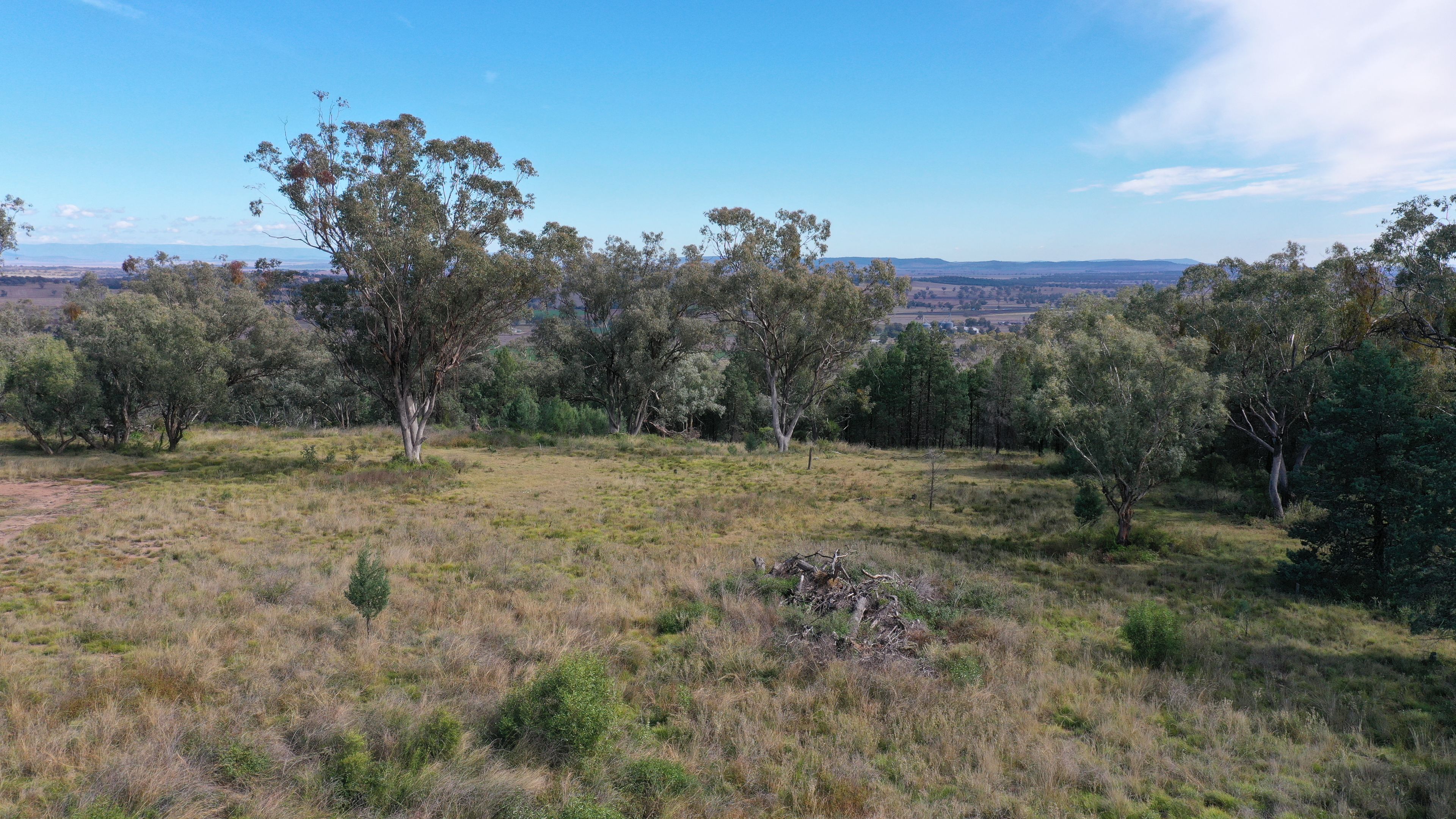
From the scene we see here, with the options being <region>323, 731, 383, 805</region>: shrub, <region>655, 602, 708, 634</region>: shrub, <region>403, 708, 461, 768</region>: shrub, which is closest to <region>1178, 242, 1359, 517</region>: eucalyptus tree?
<region>655, 602, 708, 634</region>: shrub

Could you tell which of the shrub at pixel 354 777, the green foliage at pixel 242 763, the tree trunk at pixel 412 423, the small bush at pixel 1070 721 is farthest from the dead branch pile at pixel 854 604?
the tree trunk at pixel 412 423

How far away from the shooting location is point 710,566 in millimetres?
14102

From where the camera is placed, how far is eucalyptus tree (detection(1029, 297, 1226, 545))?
1672 centimetres

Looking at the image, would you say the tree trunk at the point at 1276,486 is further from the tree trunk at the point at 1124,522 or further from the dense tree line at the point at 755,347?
the tree trunk at the point at 1124,522

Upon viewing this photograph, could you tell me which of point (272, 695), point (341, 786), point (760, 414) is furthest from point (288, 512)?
point (760, 414)

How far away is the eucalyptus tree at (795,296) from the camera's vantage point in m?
33.1

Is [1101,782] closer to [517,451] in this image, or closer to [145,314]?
[517,451]

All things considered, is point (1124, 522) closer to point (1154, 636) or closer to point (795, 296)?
point (1154, 636)

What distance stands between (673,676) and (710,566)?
5147 millimetres

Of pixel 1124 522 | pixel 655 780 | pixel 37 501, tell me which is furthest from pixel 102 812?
pixel 1124 522

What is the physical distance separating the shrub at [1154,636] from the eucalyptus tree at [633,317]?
26355 mm

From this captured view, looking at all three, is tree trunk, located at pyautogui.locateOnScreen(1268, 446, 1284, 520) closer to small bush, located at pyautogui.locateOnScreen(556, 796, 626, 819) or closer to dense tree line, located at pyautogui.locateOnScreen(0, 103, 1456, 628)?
dense tree line, located at pyautogui.locateOnScreen(0, 103, 1456, 628)

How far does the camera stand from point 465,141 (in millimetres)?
22109

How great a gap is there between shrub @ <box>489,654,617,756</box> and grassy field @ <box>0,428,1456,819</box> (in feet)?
0.64
